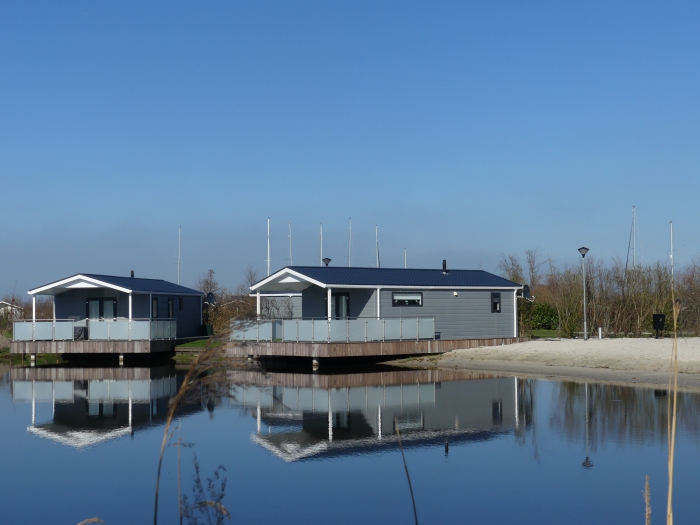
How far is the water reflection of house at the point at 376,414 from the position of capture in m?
14.7

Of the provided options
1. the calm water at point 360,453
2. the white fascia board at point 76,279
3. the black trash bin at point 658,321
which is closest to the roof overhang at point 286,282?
the white fascia board at point 76,279

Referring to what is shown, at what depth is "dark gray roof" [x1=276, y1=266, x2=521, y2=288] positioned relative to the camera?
31.2 meters

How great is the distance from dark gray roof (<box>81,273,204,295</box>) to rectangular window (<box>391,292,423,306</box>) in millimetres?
11533

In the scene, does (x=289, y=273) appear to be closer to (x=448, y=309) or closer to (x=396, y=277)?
(x=396, y=277)

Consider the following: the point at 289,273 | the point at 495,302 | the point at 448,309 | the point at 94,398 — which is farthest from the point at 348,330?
the point at 94,398

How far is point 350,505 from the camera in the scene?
10.3 metres

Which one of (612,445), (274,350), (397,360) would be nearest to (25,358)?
(274,350)

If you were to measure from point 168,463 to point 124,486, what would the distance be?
83.3 inches

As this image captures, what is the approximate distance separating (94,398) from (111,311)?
589 inches

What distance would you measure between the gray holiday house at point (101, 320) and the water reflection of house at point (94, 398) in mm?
1469

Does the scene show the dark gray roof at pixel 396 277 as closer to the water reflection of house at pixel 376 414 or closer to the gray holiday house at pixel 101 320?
the water reflection of house at pixel 376 414

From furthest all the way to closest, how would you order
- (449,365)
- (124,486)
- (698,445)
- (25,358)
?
1. (25,358)
2. (449,365)
3. (698,445)
4. (124,486)

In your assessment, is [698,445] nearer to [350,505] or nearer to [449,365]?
[350,505]

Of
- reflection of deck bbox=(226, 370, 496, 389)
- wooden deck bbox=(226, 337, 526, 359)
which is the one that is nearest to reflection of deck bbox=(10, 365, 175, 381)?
wooden deck bbox=(226, 337, 526, 359)
